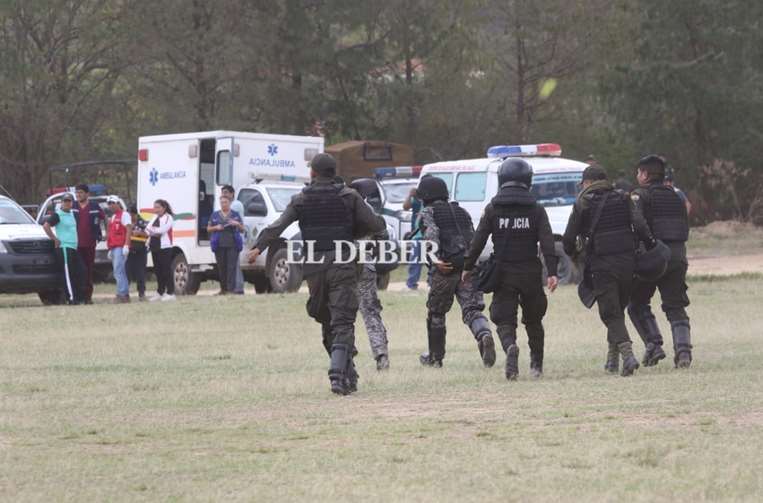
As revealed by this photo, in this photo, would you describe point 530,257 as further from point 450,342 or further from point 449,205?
point 450,342

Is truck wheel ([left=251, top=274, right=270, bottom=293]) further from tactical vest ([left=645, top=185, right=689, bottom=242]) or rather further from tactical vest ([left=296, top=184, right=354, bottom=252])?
tactical vest ([left=296, top=184, right=354, bottom=252])

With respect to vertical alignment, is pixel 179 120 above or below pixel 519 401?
above

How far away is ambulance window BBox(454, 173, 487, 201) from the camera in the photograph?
2845 cm

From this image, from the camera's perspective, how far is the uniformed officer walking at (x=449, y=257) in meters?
13.9

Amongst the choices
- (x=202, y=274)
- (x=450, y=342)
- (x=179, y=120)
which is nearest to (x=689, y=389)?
(x=450, y=342)

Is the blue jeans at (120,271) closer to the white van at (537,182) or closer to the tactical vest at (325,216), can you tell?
the white van at (537,182)

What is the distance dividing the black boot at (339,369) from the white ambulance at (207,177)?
51.7 feet

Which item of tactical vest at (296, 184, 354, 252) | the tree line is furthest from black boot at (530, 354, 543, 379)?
the tree line

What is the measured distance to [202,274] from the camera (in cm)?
2908

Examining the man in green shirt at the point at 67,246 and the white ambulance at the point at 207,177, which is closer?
the man in green shirt at the point at 67,246

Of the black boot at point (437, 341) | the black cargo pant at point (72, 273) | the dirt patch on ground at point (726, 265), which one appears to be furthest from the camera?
the dirt patch on ground at point (726, 265)

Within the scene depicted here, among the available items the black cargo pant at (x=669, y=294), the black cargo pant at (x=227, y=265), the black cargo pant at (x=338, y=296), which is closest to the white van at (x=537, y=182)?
the black cargo pant at (x=227, y=265)

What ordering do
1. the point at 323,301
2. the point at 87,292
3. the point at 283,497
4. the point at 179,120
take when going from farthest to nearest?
the point at 179,120
the point at 87,292
the point at 323,301
the point at 283,497

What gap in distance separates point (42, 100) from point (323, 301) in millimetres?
31767
